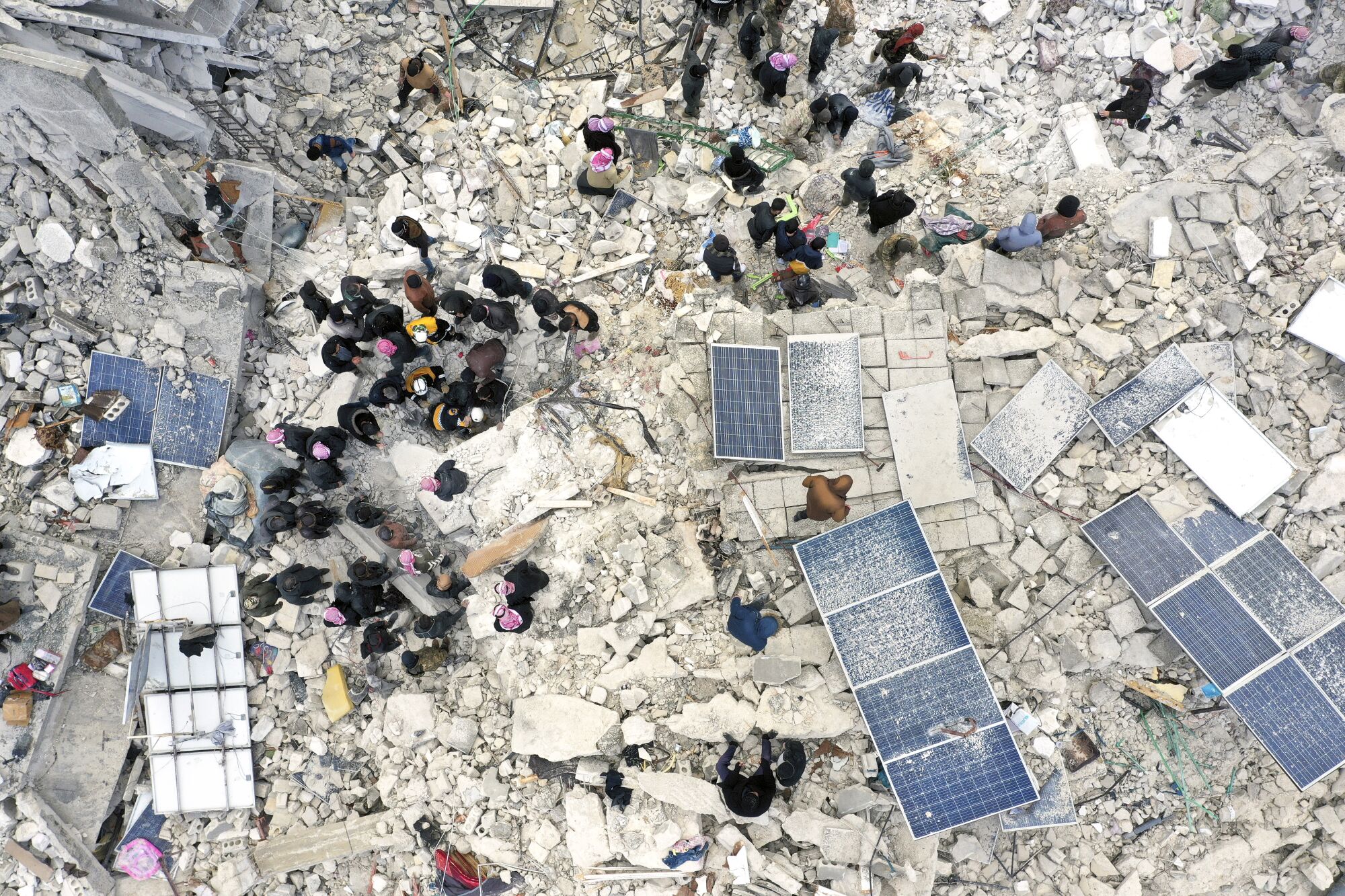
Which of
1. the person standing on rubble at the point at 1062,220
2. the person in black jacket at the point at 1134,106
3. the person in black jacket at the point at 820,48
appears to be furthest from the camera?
the person in black jacket at the point at 820,48

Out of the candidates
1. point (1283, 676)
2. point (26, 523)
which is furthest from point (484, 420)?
point (1283, 676)

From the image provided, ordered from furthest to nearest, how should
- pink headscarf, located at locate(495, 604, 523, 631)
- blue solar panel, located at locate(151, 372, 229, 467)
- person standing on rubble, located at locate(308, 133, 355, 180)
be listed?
1. person standing on rubble, located at locate(308, 133, 355, 180)
2. blue solar panel, located at locate(151, 372, 229, 467)
3. pink headscarf, located at locate(495, 604, 523, 631)

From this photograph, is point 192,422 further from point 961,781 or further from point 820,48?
point 961,781

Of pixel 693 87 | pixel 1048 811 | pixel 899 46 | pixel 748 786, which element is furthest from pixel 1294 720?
pixel 693 87

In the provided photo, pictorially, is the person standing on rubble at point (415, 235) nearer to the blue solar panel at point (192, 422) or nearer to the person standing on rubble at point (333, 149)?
the person standing on rubble at point (333, 149)

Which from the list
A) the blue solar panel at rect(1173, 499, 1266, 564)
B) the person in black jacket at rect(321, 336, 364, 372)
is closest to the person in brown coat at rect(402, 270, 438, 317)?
the person in black jacket at rect(321, 336, 364, 372)

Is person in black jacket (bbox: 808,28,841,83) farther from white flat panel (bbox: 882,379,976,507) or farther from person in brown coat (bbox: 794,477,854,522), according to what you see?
person in brown coat (bbox: 794,477,854,522)

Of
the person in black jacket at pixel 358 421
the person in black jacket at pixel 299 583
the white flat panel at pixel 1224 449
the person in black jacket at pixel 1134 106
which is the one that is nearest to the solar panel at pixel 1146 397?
the white flat panel at pixel 1224 449
